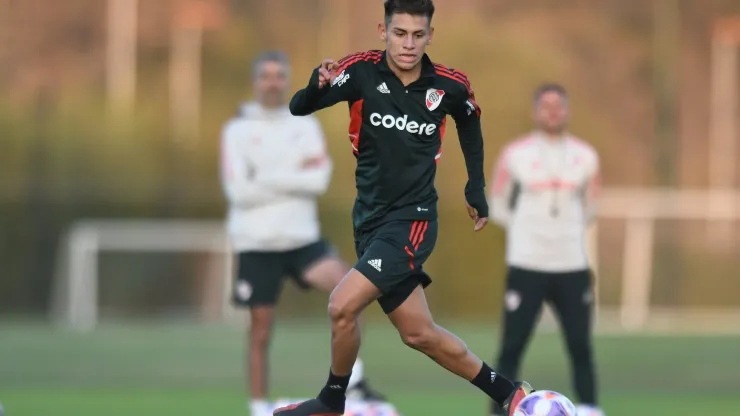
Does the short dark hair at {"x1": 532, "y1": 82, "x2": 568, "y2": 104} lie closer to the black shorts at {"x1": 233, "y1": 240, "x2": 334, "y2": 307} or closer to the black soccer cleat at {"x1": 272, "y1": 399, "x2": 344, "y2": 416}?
the black shorts at {"x1": 233, "y1": 240, "x2": 334, "y2": 307}

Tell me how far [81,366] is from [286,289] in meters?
6.44

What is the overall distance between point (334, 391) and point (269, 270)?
7.08 ft

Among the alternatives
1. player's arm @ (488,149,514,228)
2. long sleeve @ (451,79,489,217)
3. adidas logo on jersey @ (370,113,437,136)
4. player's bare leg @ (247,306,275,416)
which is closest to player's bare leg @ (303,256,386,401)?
player's bare leg @ (247,306,275,416)

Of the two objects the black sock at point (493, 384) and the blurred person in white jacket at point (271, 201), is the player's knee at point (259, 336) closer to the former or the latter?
the blurred person in white jacket at point (271, 201)

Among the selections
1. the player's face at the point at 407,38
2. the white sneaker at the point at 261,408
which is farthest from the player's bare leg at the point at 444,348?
the white sneaker at the point at 261,408

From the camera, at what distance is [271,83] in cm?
856

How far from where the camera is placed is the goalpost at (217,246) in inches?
703

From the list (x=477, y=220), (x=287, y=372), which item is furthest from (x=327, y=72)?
(x=287, y=372)

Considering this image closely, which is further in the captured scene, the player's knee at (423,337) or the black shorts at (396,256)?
the player's knee at (423,337)

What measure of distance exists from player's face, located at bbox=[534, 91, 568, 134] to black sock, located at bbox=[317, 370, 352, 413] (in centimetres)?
257

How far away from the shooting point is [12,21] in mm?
29750

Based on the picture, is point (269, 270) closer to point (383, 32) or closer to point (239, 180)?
point (239, 180)

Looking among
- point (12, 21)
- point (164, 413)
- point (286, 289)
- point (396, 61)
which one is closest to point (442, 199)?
point (286, 289)

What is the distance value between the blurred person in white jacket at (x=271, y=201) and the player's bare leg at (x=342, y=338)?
1.91 meters
